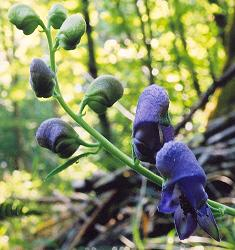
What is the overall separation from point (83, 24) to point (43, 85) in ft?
0.56

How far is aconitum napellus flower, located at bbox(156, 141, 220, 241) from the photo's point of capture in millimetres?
915

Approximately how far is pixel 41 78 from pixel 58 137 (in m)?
0.13

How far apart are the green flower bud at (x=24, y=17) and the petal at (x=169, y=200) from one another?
1.69 ft

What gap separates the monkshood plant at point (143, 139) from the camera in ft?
3.05

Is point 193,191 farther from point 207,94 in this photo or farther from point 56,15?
point 207,94

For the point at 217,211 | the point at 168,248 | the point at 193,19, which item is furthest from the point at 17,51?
the point at 217,211

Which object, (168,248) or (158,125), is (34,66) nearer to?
(158,125)

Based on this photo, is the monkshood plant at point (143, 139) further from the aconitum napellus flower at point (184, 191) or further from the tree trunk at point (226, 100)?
the tree trunk at point (226, 100)

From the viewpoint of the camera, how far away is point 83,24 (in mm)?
1128

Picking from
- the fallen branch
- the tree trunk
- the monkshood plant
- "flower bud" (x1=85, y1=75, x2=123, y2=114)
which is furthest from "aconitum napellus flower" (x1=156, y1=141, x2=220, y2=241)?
the tree trunk

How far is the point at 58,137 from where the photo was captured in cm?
109

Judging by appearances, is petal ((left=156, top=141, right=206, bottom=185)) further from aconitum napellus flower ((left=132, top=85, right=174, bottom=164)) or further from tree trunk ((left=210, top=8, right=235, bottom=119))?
tree trunk ((left=210, top=8, right=235, bottom=119))

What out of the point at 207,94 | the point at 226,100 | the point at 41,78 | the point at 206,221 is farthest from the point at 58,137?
the point at 226,100

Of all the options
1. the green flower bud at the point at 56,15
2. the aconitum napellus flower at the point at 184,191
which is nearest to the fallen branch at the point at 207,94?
the green flower bud at the point at 56,15
